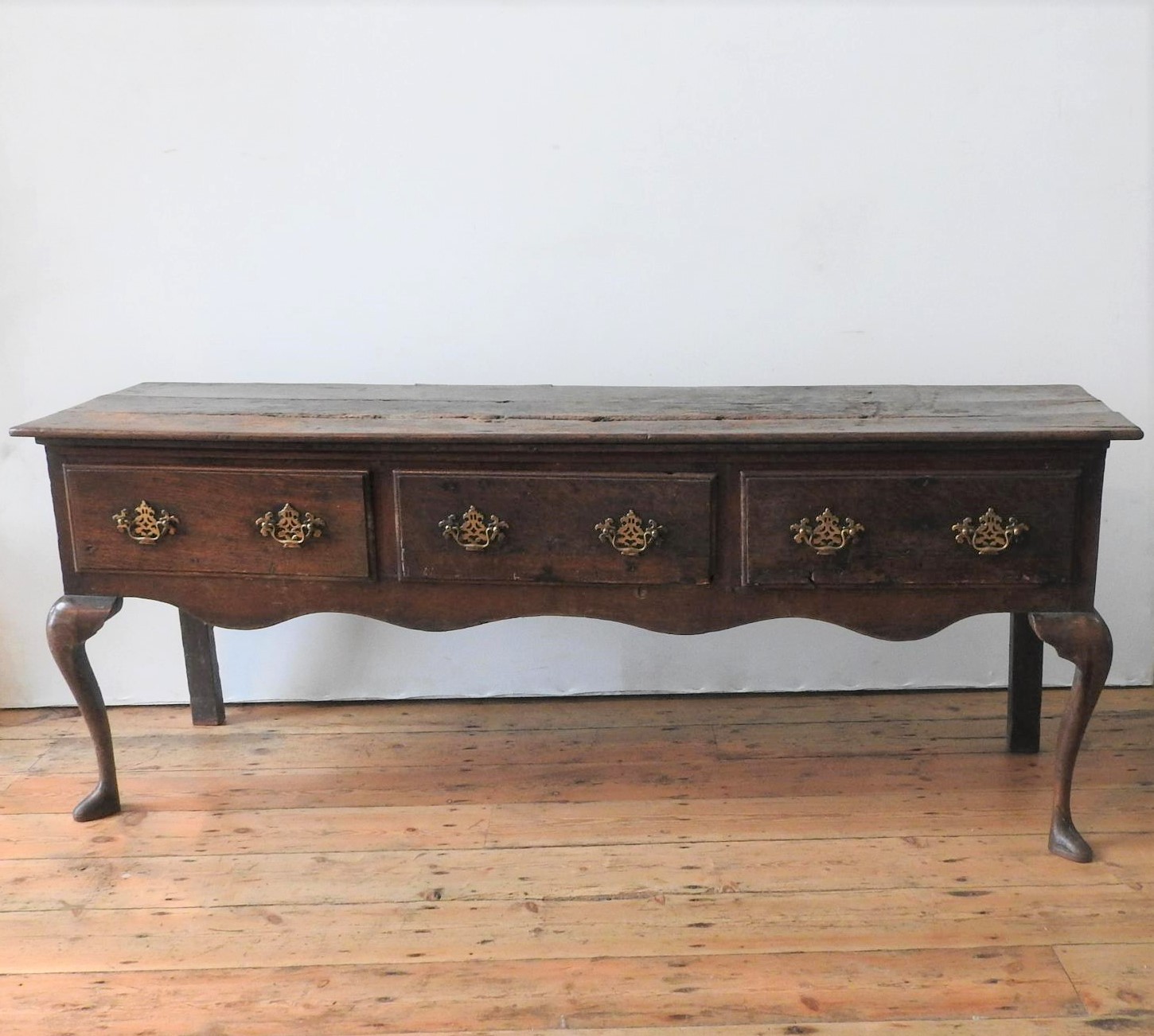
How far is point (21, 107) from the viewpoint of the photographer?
109 inches

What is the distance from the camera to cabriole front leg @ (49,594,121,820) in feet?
7.75

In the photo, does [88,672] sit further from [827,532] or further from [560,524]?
[827,532]

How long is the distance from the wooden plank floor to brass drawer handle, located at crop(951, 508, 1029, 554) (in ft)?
1.97

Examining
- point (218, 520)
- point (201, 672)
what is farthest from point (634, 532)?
point (201, 672)

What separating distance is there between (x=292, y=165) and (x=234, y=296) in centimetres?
33

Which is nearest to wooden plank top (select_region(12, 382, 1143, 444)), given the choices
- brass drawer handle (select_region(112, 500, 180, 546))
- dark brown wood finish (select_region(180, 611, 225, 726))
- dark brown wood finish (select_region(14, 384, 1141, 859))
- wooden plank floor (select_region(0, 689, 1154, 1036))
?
dark brown wood finish (select_region(14, 384, 1141, 859))

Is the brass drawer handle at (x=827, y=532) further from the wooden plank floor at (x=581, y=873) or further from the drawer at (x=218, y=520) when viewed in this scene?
the drawer at (x=218, y=520)

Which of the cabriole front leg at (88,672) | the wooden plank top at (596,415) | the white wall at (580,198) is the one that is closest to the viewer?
the wooden plank top at (596,415)

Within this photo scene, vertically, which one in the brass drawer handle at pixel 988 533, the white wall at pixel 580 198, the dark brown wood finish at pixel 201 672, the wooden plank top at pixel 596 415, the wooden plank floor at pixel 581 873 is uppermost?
the white wall at pixel 580 198

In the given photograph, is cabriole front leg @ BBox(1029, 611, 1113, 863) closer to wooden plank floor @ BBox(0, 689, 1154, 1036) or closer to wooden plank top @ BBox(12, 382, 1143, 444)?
wooden plank floor @ BBox(0, 689, 1154, 1036)

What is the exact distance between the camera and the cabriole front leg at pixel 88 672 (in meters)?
2.36

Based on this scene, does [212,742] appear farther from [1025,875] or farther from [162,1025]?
[1025,875]

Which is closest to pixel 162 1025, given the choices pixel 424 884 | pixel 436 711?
Answer: pixel 424 884

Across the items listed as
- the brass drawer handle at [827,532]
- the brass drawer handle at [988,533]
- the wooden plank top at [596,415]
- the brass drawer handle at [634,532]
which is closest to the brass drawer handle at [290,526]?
the wooden plank top at [596,415]
